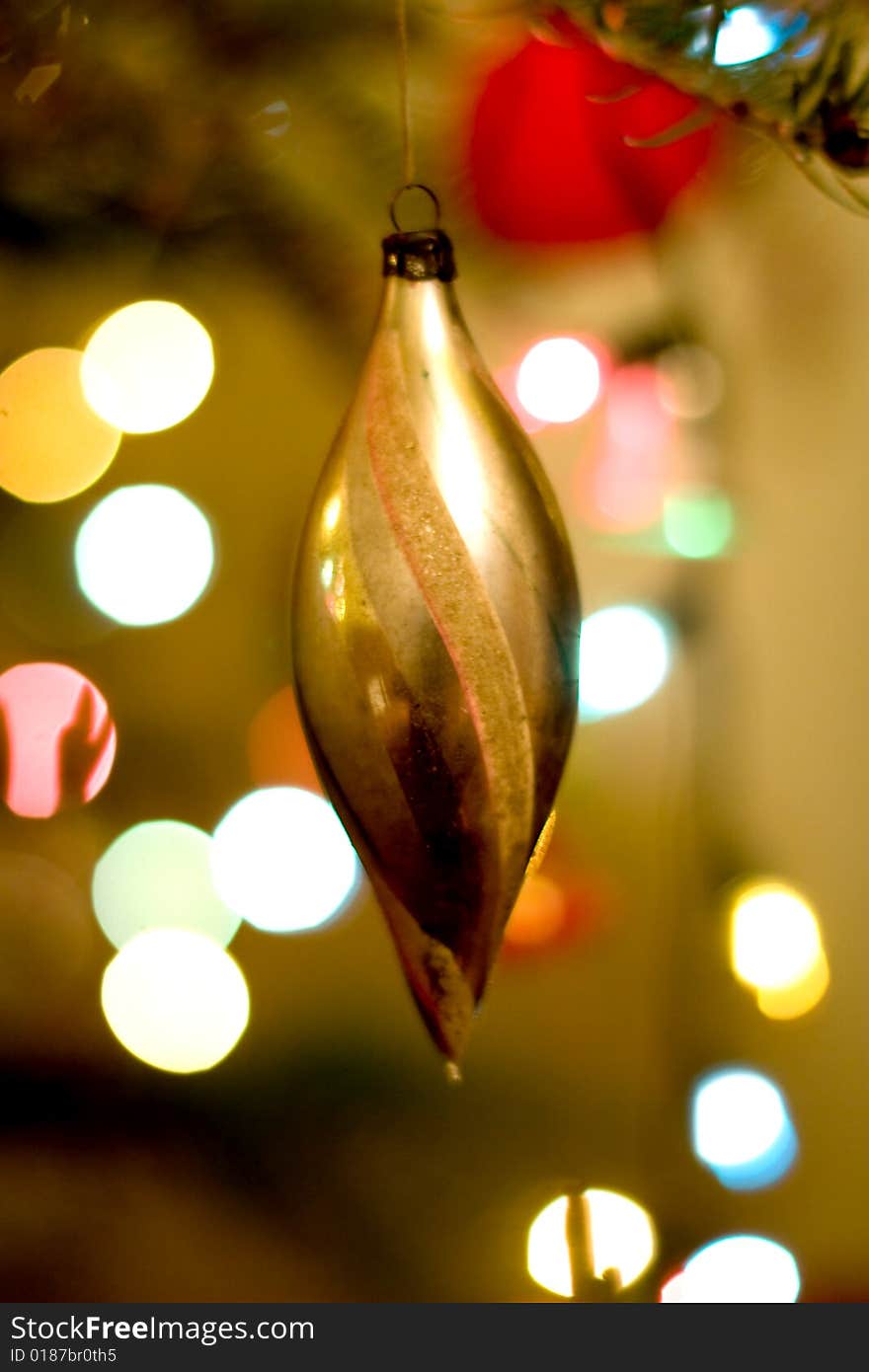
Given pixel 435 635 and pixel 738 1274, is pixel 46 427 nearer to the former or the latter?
pixel 435 635

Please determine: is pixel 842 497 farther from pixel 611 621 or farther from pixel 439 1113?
pixel 439 1113

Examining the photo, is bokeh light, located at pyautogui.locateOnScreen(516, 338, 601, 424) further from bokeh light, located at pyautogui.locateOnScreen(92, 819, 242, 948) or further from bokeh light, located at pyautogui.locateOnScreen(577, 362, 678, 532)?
bokeh light, located at pyautogui.locateOnScreen(92, 819, 242, 948)

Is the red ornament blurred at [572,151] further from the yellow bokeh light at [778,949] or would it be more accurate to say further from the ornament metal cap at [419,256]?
the yellow bokeh light at [778,949]

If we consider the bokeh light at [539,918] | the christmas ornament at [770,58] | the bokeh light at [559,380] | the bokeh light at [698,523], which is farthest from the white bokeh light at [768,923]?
the christmas ornament at [770,58]

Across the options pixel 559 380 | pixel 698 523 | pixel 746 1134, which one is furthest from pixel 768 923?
pixel 559 380

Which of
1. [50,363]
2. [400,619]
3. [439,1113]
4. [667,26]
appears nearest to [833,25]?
[667,26]

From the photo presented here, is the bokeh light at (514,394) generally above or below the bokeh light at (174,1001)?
above
